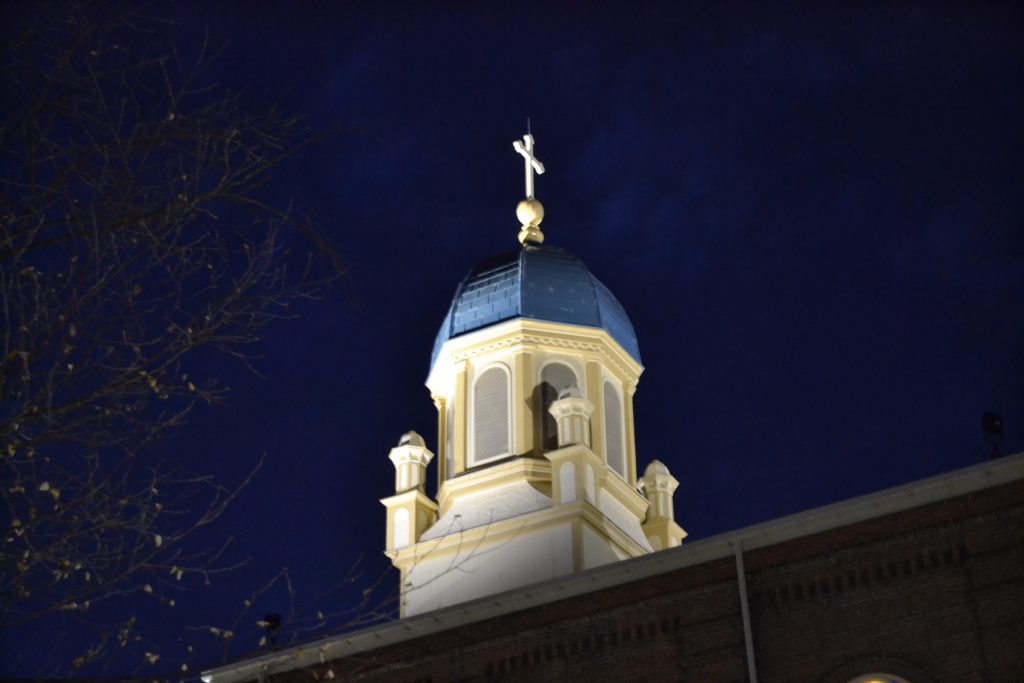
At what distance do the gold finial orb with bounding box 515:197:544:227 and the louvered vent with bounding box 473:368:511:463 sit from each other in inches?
180

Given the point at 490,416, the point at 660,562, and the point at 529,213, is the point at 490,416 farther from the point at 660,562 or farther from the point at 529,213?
the point at 660,562

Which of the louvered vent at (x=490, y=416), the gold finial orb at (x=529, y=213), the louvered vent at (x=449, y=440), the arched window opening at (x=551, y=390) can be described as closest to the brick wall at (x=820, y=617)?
the louvered vent at (x=490, y=416)

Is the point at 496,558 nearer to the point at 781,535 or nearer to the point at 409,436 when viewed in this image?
the point at 409,436

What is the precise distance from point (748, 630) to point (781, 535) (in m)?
1.33

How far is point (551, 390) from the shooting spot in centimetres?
3023

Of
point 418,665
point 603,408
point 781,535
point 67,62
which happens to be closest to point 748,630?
point 781,535

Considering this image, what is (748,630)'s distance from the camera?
2147cm

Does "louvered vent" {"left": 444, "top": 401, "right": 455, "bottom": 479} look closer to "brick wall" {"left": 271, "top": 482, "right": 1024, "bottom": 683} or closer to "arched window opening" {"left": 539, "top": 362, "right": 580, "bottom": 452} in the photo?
"arched window opening" {"left": 539, "top": 362, "right": 580, "bottom": 452}

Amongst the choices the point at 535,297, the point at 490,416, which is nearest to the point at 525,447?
the point at 490,416

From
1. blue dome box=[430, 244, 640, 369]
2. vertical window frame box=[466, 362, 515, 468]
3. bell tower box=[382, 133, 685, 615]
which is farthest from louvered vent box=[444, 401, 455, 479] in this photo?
blue dome box=[430, 244, 640, 369]

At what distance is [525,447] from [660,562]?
24.1ft

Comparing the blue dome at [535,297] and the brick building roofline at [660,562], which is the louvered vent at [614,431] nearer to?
the blue dome at [535,297]

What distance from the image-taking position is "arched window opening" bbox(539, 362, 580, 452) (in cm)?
2983

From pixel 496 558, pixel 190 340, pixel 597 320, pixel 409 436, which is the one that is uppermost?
pixel 597 320
